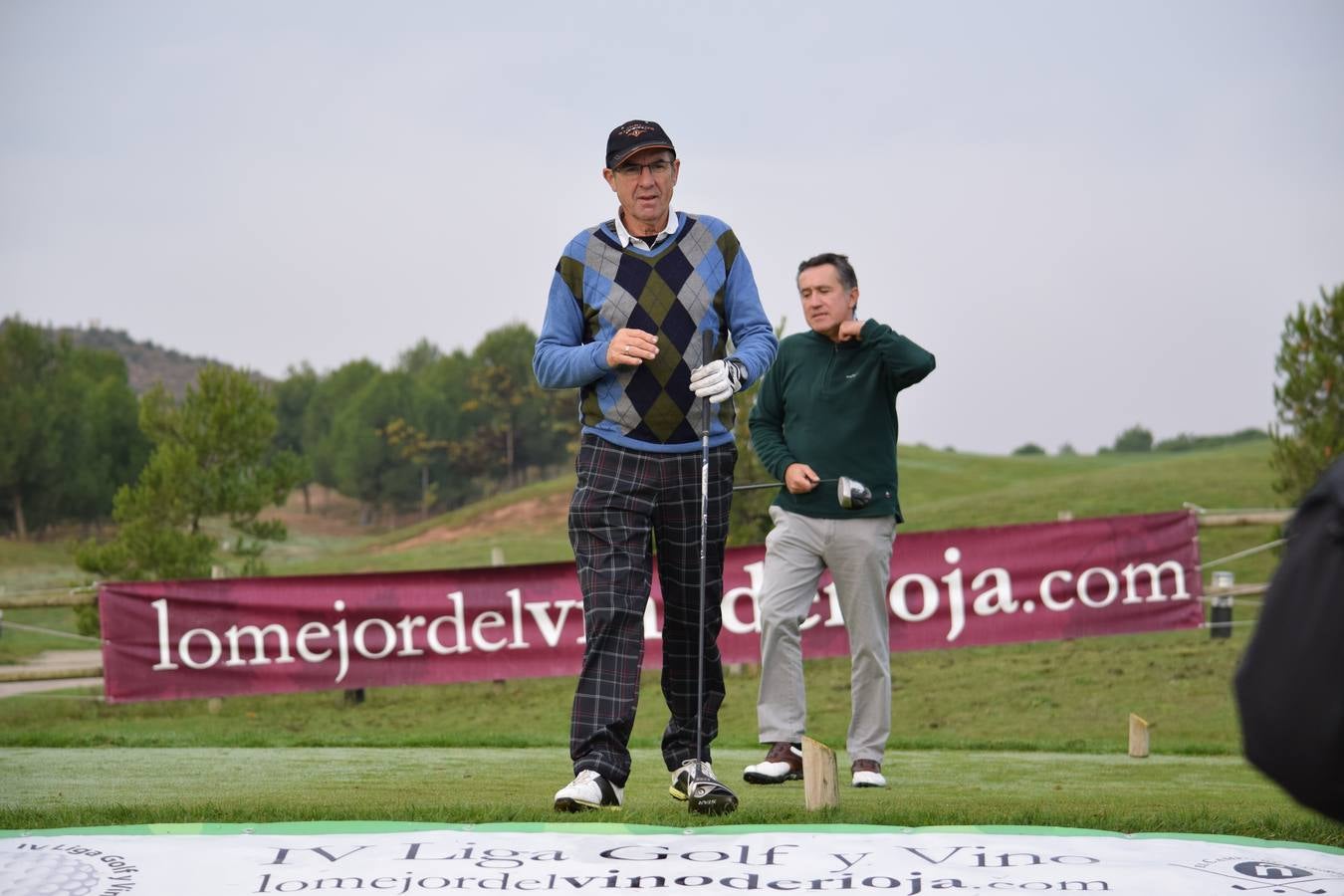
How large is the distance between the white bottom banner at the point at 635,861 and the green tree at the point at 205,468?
54.8 ft

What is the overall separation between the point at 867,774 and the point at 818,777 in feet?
4.23

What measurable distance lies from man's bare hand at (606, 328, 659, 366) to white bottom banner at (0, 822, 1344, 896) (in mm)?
1355

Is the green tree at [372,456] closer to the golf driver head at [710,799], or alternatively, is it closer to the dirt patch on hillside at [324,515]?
the dirt patch on hillside at [324,515]

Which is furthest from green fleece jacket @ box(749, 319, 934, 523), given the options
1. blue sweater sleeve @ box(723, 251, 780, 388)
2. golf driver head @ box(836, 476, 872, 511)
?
blue sweater sleeve @ box(723, 251, 780, 388)

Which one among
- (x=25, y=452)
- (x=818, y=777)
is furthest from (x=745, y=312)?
(x=25, y=452)

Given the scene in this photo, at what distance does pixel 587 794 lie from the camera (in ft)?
14.8

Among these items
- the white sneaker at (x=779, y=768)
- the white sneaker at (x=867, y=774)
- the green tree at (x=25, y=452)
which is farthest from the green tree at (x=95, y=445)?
the white sneaker at (x=867, y=774)

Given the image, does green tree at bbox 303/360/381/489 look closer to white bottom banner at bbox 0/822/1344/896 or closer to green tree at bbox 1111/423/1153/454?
green tree at bbox 1111/423/1153/454

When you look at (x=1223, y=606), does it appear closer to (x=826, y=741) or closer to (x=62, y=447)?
(x=826, y=741)

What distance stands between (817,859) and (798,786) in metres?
1.84

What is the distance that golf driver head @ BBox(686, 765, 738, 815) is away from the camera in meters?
4.46

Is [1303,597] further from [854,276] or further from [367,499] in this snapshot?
[367,499]

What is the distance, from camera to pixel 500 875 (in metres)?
3.64

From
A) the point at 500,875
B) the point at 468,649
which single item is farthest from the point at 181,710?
the point at 500,875
